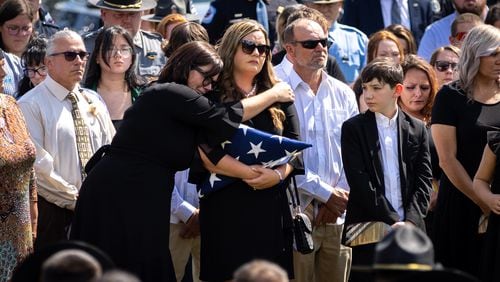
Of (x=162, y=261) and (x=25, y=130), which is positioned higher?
(x=25, y=130)

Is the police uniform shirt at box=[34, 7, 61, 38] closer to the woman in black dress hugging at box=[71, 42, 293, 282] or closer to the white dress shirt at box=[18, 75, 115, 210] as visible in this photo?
the white dress shirt at box=[18, 75, 115, 210]

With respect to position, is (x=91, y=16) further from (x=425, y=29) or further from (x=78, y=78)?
→ (x=78, y=78)

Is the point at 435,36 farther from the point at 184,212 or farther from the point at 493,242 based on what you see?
the point at 493,242

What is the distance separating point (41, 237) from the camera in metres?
8.43

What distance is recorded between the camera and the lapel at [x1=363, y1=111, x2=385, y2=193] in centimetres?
841

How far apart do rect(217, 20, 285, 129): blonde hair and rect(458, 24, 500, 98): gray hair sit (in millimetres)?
1313

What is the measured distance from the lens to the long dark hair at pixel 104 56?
9203 millimetres

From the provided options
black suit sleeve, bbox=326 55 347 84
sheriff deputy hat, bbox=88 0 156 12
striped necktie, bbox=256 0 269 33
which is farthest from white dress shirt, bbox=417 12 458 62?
sheriff deputy hat, bbox=88 0 156 12

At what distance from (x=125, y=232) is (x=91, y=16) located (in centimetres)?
661

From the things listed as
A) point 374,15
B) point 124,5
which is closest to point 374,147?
point 124,5

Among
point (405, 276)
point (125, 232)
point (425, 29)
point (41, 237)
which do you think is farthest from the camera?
point (425, 29)

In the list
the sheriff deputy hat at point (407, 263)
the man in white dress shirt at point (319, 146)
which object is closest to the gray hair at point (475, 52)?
the man in white dress shirt at point (319, 146)

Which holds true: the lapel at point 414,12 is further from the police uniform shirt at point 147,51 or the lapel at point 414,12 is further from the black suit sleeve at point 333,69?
the police uniform shirt at point 147,51

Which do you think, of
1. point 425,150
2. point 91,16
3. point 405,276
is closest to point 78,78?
point 425,150
